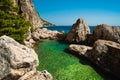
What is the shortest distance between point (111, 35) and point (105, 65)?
10.0m

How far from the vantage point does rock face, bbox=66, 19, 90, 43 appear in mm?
40750

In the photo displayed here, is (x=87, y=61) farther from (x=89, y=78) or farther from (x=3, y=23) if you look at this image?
(x=3, y=23)

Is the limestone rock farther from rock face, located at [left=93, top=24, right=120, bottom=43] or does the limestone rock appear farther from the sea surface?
rock face, located at [left=93, top=24, right=120, bottom=43]

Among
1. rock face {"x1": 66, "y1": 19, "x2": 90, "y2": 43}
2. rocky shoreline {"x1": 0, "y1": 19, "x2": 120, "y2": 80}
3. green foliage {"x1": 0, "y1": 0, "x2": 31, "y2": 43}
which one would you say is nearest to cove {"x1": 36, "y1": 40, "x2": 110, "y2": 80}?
rocky shoreline {"x1": 0, "y1": 19, "x2": 120, "y2": 80}

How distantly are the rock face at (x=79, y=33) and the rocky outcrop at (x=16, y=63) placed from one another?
26678 millimetres

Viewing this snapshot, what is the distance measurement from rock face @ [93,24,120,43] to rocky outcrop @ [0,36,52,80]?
22.5 meters

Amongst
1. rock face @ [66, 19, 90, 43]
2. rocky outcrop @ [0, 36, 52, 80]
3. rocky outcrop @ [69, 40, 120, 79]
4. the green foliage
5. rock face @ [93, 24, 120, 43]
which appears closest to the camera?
rocky outcrop @ [0, 36, 52, 80]

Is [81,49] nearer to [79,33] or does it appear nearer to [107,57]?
[107,57]

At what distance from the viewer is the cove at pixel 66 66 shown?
76.6ft

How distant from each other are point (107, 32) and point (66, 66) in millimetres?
12536

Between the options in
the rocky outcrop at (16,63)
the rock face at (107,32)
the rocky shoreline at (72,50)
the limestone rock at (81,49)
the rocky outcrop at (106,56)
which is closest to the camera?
the rocky outcrop at (16,63)

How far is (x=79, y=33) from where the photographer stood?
40.8 m

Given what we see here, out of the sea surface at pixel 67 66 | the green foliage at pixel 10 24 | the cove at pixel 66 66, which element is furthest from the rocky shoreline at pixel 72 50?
the green foliage at pixel 10 24

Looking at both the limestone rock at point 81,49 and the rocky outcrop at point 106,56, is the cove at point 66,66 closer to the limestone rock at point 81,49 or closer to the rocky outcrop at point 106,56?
the limestone rock at point 81,49
